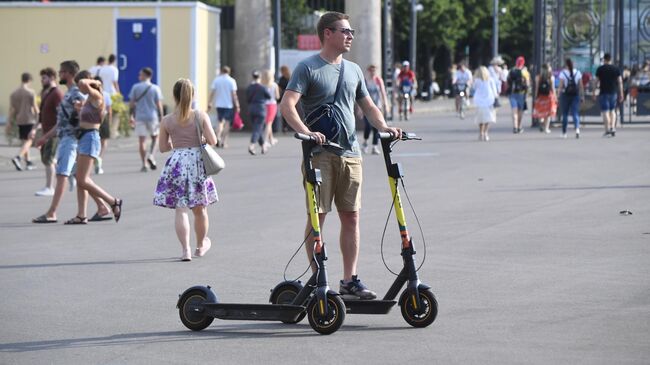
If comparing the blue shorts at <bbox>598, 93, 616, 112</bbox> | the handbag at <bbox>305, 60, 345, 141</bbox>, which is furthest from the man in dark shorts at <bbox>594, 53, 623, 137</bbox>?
the handbag at <bbox>305, 60, 345, 141</bbox>

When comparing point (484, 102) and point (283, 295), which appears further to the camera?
point (484, 102)

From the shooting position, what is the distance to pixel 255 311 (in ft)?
26.5

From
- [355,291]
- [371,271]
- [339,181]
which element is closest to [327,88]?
[339,181]

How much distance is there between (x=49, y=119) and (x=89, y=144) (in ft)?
7.42

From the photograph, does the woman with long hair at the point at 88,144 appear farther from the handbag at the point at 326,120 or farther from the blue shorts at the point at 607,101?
the blue shorts at the point at 607,101

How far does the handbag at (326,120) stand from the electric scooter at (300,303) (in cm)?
9

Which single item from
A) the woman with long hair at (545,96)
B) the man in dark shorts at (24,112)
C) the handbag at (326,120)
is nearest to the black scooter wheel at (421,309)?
the handbag at (326,120)

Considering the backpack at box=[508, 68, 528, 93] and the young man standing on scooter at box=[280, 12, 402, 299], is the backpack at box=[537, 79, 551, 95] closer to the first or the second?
the backpack at box=[508, 68, 528, 93]

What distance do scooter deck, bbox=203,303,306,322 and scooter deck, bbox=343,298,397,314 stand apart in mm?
273

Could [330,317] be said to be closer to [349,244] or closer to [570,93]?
[349,244]

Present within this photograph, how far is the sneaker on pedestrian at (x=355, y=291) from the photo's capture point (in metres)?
8.46

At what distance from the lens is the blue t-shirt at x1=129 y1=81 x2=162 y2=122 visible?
22.5m

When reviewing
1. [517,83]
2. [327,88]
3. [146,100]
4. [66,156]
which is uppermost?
[327,88]

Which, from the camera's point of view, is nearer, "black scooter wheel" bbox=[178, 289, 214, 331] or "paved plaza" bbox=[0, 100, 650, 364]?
"paved plaza" bbox=[0, 100, 650, 364]
